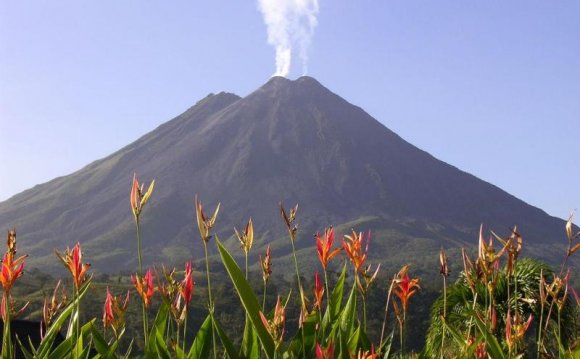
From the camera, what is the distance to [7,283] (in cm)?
160

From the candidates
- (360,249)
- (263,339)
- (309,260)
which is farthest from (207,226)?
(309,260)

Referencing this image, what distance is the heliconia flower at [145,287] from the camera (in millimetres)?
1907

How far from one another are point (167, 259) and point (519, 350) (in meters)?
195

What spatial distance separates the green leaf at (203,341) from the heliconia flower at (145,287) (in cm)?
15

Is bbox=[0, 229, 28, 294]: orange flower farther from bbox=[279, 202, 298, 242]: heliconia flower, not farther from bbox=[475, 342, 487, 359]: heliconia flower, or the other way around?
bbox=[475, 342, 487, 359]: heliconia flower

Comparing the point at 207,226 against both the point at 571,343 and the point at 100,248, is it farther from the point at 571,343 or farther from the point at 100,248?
the point at 100,248

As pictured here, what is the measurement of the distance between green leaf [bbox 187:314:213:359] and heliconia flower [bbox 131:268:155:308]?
0.15 metres

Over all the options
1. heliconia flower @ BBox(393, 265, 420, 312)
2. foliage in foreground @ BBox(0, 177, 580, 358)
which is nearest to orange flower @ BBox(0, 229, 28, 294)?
foliage in foreground @ BBox(0, 177, 580, 358)

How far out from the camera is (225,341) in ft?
5.98

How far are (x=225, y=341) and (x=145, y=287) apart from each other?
0.88 ft

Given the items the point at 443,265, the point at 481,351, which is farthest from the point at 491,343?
the point at 443,265

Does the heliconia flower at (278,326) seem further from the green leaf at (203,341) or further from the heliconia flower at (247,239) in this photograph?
the heliconia flower at (247,239)

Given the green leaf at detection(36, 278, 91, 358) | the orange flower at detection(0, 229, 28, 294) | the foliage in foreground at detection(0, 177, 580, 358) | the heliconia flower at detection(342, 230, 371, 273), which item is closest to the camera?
the orange flower at detection(0, 229, 28, 294)

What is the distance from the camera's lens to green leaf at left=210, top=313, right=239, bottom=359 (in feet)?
5.91
